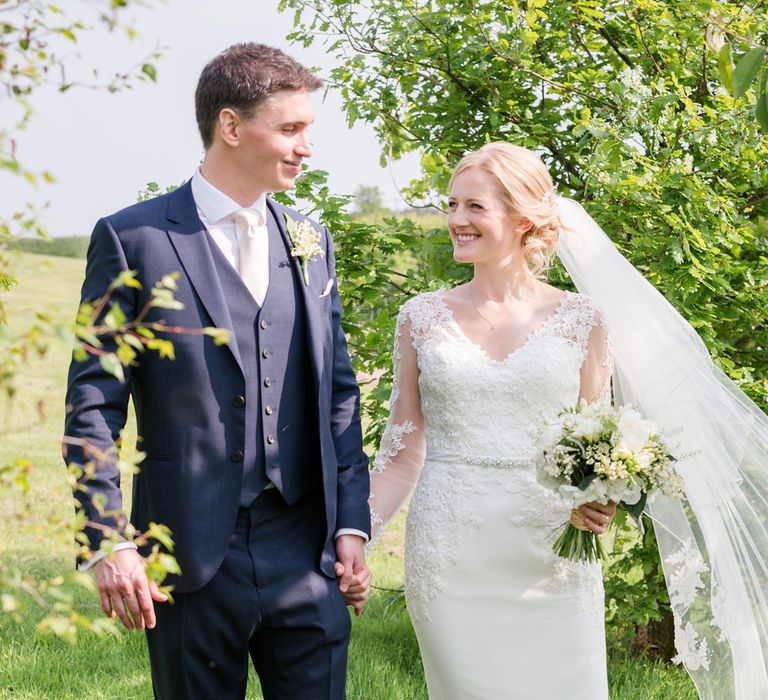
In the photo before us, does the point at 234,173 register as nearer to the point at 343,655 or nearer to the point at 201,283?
the point at 201,283

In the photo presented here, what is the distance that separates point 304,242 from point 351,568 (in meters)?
0.96

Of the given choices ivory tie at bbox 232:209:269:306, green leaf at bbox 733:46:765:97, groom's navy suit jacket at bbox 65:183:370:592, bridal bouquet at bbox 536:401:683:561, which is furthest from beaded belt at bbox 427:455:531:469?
green leaf at bbox 733:46:765:97

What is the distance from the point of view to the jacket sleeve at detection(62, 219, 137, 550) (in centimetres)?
271

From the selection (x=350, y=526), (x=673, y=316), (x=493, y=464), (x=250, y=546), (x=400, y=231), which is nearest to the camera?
(x=250, y=546)

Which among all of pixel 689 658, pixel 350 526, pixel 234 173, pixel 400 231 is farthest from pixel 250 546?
pixel 400 231

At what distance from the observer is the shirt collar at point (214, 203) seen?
305 centimetres

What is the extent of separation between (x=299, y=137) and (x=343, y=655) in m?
1.48

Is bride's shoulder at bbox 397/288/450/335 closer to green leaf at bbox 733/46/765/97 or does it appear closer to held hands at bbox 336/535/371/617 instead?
held hands at bbox 336/535/371/617

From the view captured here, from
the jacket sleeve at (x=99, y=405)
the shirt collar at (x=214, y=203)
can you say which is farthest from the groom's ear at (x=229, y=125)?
the jacket sleeve at (x=99, y=405)

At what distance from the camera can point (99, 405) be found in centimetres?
276

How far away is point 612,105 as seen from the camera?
5078mm

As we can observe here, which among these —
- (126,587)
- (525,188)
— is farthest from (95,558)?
(525,188)

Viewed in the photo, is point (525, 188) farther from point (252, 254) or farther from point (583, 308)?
point (252, 254)

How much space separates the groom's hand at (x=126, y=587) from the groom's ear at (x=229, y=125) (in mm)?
1143
